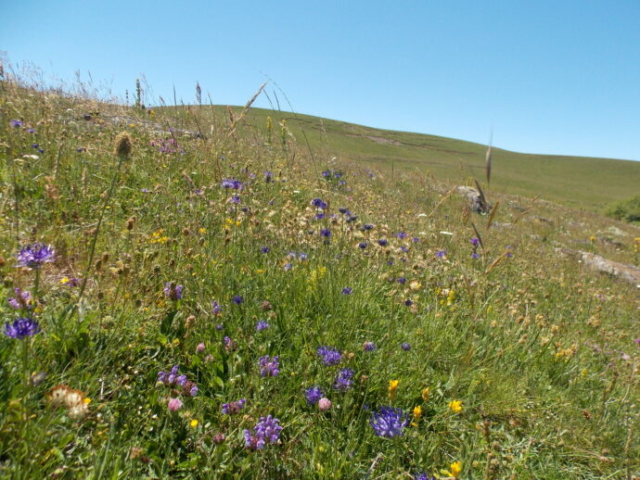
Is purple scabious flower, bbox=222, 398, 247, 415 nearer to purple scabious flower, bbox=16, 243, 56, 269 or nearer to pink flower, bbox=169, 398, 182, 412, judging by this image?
pink flower, bbox=169, 398, 182, 412

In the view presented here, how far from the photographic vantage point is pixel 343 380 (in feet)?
5.44

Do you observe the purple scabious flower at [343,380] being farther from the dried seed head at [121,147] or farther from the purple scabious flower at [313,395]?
the dried seed head at [121,147]

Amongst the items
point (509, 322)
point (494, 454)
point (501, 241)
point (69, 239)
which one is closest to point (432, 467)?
point (494, 454)

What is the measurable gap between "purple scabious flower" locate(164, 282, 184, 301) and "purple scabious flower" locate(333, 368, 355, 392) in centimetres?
96

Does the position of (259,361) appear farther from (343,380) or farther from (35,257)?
(35,257)

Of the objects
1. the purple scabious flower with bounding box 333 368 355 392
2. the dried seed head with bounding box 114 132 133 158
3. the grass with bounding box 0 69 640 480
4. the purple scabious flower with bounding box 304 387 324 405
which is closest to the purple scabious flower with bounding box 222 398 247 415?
the grass with bounding box 0 69 640 480

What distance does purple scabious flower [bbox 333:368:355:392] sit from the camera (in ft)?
5.40

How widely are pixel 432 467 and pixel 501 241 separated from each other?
6.26 m

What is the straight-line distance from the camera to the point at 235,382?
5.63ft

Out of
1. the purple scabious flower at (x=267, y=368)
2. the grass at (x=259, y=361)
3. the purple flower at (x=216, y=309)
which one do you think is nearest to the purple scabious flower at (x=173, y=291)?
the grass at (x=259, y=361)

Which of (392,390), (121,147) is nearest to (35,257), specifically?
(121,147)

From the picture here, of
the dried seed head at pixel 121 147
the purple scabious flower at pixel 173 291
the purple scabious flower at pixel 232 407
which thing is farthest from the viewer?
the purple scabious flower at pixel 173 291

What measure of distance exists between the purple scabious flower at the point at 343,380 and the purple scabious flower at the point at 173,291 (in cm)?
96

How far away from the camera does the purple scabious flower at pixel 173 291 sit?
6.33ft
